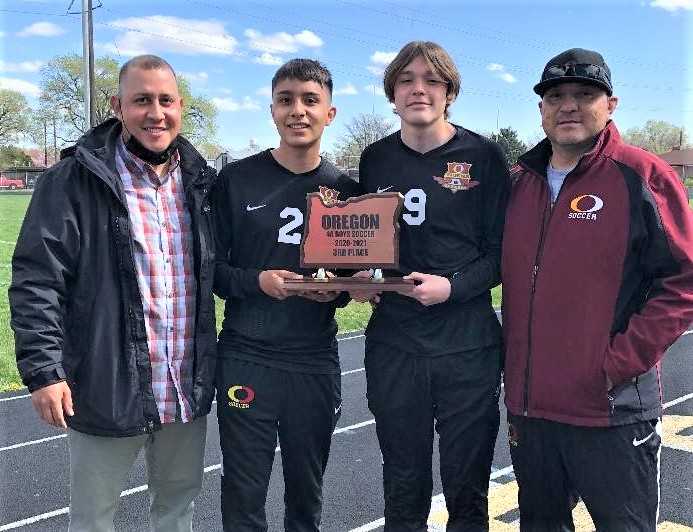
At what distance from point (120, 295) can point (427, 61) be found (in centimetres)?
163

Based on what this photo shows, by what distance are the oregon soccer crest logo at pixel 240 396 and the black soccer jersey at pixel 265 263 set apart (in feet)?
0.44

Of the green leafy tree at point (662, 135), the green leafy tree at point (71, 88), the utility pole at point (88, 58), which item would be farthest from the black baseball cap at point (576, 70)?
the green leafy tree at point (662, 135)

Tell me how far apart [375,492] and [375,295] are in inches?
82.4

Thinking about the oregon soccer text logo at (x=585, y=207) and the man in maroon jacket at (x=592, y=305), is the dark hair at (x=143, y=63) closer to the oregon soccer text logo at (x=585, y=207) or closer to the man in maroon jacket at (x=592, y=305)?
the man in maroon jacket at (x=592, y=305)

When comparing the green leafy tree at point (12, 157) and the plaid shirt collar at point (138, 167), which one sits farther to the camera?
the green leafy tree at point (12, 157)

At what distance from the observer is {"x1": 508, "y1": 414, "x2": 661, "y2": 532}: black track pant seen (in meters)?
2.58

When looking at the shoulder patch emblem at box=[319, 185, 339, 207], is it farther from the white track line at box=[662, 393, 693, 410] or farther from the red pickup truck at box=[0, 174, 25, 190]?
the red pickup truck at box=[0, 174, 25, 190]

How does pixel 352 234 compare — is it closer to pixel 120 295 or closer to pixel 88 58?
pixel 120 295

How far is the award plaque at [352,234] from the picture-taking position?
283 cm

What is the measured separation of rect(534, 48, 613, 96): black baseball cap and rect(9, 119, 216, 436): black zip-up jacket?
1.77 meters

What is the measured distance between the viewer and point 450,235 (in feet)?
9.71

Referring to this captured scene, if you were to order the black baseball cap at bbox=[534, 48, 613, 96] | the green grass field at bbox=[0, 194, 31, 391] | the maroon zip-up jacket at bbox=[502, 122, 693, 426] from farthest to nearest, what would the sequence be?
the green grass field at bbox=[0, 194, 31, 391] → the black baseball cap at bbox=[534, 48, 613, 96] → the maroon zip-up jacket at bbox=[502, 122, 693, 426]

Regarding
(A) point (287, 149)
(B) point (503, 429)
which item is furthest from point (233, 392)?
(B) point (503, 429)

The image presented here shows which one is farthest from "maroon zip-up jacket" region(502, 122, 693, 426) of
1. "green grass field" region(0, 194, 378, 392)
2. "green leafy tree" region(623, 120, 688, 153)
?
"green leafy tree" region(623, 120, 688, 153)
